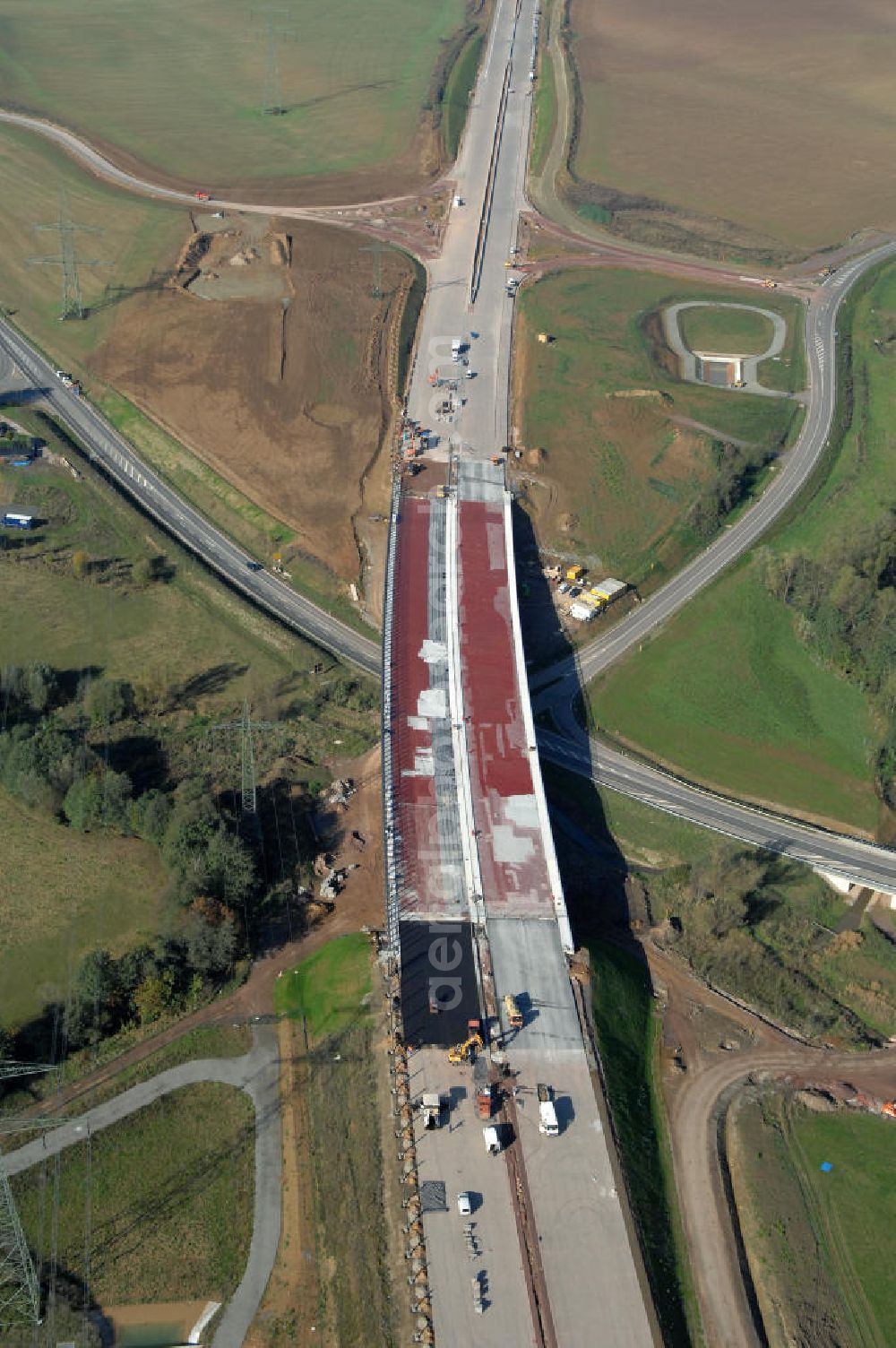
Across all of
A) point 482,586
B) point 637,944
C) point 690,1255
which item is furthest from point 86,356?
point 690,1255

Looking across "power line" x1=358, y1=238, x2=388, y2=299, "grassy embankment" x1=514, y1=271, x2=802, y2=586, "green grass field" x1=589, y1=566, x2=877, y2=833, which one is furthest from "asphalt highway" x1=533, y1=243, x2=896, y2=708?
"power line" x1=358, y1=238, x2=388, y2=299

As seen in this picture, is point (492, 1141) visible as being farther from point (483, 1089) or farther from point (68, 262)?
point (68, 262)

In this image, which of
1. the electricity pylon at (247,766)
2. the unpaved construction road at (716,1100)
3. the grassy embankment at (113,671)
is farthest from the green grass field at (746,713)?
the electricity pylon at (247,766)

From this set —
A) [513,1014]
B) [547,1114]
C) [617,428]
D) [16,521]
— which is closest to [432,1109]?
[547,1114]

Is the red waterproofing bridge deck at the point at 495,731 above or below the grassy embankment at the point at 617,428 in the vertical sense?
below

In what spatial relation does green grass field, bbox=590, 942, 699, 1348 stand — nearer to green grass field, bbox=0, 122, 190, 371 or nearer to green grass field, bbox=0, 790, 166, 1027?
green grass field, bbox=0, 790, 166, 1027

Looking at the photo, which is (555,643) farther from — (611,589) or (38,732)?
(38,732)

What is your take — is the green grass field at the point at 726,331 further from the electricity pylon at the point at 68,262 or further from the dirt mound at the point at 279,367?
the electricity pylon at the point at 68,262
